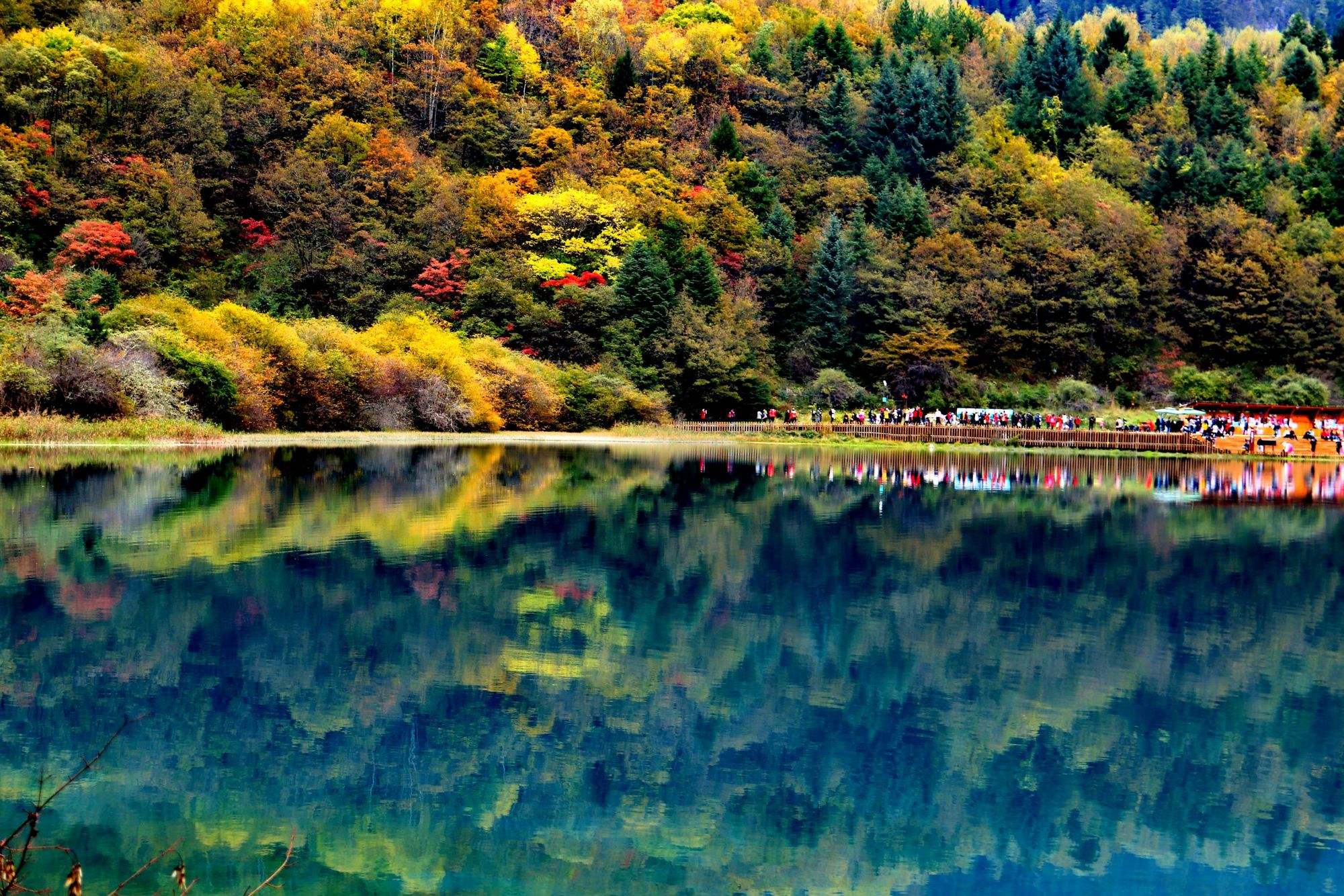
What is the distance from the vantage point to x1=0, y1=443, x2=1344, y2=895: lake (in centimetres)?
952

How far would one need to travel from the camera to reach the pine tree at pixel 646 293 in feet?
217

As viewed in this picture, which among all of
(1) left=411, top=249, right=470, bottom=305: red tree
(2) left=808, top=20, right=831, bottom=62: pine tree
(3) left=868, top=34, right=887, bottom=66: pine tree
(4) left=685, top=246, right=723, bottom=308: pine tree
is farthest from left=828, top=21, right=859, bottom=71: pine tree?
(1) left=411, top=249, right=470, bottom=305: red tree

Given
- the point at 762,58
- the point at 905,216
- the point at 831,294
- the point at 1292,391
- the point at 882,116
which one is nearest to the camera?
the point at 1292,391

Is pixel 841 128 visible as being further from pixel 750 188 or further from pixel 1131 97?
pixel 1131 97

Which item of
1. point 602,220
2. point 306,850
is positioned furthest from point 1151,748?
point 602,220

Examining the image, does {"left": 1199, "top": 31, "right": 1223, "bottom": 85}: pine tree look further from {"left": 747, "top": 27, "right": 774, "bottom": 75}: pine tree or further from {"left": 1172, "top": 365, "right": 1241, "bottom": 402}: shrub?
{"left": 1172, "top": 365, "right": 1241, "bottom": 402}: shrub

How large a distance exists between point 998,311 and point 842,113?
21572mm

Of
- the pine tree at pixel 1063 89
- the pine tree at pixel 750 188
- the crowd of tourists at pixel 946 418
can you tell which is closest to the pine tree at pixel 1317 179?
the pine tree at pixel 1063 89

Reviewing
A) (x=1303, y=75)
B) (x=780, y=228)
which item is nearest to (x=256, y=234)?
(x=780, y=228)

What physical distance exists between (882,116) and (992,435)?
121 ft

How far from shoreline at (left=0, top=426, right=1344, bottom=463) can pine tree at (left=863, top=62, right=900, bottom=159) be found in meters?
34.8

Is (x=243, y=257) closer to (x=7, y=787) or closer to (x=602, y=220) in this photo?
(x=602, y=220)

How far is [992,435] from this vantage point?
59.2 meters

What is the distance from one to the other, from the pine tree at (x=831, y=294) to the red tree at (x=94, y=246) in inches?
1440
